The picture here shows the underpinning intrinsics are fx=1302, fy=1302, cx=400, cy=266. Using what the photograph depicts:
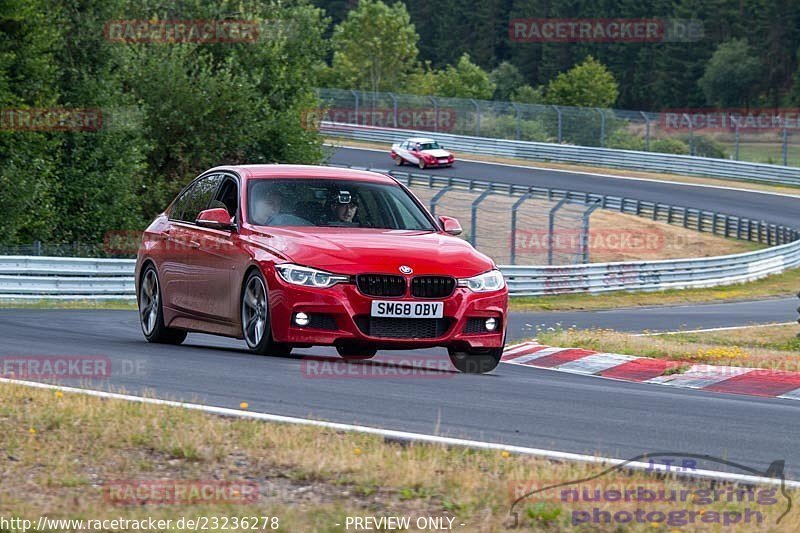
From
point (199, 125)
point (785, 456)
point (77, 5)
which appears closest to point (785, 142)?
point (199, 125)

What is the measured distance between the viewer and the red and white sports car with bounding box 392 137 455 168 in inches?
2315

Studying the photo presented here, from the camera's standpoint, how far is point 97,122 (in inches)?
1394

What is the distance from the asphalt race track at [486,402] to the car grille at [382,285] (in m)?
Answer: 0.64

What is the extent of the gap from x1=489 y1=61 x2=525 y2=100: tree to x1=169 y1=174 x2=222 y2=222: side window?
329 ft

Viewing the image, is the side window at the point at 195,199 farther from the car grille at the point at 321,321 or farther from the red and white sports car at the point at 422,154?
the red and white sports car at the point at 422,154

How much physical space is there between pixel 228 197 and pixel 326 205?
1.03 meters

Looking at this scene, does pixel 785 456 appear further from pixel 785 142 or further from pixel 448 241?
pixel 785 142

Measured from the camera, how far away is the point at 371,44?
101250mm

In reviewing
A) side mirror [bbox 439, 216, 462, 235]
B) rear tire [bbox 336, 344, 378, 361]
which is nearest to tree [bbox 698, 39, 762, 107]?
side mirror [bbox 439, 216, 462, 235]

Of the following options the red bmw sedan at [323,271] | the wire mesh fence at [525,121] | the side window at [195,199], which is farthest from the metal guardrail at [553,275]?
the wire mesh fence at [525,121]

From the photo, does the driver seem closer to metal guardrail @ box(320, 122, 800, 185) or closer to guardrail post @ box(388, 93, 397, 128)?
metal guardrail @ box(320, 122, 800, 185)

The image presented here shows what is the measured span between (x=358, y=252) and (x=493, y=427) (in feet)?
9.35

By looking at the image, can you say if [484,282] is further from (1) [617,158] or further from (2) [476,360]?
(1) [617,158]

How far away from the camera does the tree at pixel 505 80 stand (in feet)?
370
